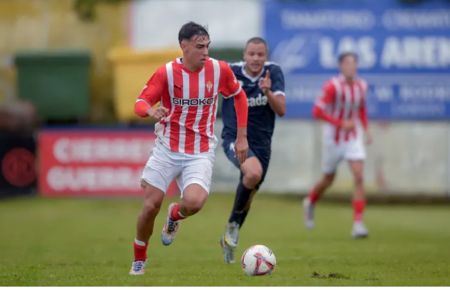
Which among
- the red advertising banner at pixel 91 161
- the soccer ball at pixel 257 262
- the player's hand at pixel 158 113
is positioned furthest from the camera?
the red advertising banner at pixel 91 161

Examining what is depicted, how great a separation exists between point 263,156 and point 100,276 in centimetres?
274

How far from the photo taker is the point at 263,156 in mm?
10867

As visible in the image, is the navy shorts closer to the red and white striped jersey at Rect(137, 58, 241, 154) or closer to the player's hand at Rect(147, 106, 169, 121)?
the red and white striped jersey at Rect(137, 58, 241, 154)

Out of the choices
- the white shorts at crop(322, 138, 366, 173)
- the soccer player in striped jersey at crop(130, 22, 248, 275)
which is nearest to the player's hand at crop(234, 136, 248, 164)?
the soccer player in striped jersey at crop(130, 22, 248, 275)

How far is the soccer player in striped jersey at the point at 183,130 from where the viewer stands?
900 centimetres

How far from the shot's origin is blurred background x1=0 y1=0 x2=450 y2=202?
21.0 metres

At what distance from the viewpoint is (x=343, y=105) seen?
14.6 m

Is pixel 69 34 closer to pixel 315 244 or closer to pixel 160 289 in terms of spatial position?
pixel 315 244

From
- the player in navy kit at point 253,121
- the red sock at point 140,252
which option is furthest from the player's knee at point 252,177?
the red sock at point 140,252

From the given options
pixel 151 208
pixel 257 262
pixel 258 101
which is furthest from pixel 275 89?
pixel 257 262

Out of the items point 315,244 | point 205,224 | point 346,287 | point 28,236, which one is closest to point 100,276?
point 346,287

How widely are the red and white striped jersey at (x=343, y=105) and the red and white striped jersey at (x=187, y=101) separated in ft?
17.5

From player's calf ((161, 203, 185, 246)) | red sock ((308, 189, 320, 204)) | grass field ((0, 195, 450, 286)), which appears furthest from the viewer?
red sock ((308, 189, 320, 204))

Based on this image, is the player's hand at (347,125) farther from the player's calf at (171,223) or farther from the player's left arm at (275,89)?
the player's calf at (171,223)
